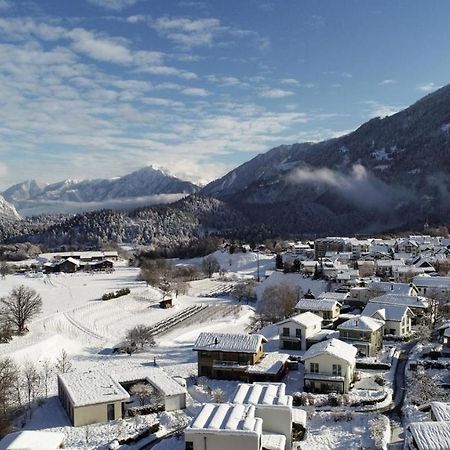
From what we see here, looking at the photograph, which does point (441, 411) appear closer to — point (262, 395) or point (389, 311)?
point (262, 395)

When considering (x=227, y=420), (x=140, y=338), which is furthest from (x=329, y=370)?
(x=140, y=338)

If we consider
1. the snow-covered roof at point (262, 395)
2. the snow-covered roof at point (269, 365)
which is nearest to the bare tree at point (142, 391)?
the snow-covered roof at point (269, 365)

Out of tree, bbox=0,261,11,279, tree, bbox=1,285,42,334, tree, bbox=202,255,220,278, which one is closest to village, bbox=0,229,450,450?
tree, bbox=1,285,42,334

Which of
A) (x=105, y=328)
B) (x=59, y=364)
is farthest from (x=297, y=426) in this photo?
(x=105, y=328)

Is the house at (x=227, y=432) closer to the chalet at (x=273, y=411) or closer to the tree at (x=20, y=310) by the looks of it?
the chalet at (x=273, y=411)

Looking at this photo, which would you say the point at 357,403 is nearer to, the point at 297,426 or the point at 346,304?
the point at 297,426

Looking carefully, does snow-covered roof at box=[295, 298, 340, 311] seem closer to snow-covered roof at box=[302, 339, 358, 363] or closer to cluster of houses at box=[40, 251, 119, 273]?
snow-covered roof at box=[302, 339, 358, 363]
